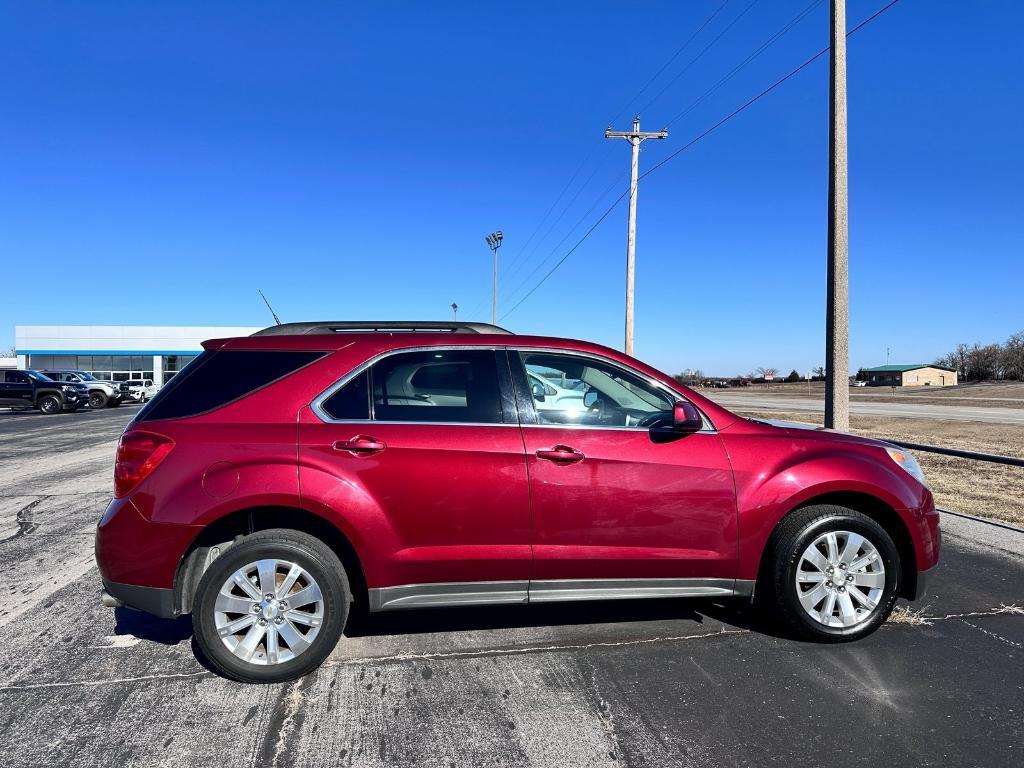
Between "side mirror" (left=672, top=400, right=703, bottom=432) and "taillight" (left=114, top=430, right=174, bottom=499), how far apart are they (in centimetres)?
266

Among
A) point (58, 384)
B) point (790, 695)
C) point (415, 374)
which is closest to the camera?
point (790, 695)

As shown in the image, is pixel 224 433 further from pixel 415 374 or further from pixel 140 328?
pixel 140 328

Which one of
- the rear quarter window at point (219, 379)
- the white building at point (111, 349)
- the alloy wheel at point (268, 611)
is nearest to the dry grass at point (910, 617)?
the alloy wheel at point (268, 611)

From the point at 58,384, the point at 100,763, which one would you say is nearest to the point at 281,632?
the point at 100,763

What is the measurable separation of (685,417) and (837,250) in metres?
6.66

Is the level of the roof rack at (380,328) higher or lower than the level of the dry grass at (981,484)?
higher

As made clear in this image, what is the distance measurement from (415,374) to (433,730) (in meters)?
1.78

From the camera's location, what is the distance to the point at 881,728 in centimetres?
288

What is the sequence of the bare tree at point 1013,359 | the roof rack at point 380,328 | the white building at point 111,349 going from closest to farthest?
1. the roof rack at point 380,328
2. the white building at point 111,349
3. the bare tree at point 1013,359

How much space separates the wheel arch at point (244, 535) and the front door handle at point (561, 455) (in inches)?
44.0

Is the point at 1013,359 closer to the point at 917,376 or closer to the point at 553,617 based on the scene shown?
the point at 917,376

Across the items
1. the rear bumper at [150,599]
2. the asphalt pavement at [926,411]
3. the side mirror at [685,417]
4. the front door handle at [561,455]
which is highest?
the side mirror at [685,417]

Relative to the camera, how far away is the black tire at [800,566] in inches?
143

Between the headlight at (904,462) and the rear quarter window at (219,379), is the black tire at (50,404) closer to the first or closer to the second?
the rear quarter window at (219,379)
